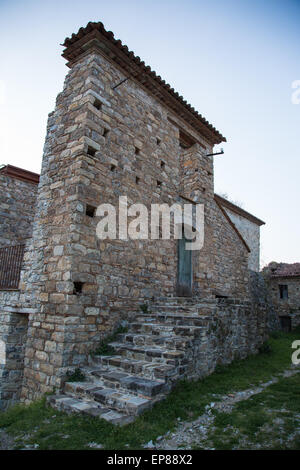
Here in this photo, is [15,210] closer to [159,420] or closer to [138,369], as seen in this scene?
[138,369]

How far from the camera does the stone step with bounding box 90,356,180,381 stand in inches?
159

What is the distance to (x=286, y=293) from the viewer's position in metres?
15.8

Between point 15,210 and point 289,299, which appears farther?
point 289,299

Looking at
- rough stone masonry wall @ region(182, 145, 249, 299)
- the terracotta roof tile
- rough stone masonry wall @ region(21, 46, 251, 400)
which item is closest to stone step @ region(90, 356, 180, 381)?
rough stone masonry wall @ region(21, 46, 251, 400)

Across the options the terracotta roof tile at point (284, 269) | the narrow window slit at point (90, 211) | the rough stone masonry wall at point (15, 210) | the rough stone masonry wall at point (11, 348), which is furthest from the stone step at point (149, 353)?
the terracotta roof tile at point (284, 269)

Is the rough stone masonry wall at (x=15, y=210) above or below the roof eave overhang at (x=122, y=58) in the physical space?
below

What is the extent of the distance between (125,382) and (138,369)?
1.18 ft

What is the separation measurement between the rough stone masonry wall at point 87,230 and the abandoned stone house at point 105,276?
24mm

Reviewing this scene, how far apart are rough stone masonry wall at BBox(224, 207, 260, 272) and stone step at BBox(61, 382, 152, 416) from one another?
1488 centimetres

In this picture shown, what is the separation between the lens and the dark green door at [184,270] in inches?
315

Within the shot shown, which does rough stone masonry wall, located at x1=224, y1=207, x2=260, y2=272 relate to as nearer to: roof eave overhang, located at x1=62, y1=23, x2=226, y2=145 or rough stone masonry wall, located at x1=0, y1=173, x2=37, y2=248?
roof eave overhang, located at x1=62, y1=23, x2=226, y2=145

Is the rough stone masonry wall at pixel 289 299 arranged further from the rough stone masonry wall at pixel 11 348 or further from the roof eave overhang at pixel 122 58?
the rough stone masonry wall at pixel 11 348

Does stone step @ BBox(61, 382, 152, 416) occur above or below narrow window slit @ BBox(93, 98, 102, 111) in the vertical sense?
below

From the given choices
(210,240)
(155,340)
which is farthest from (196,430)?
(210,240)
